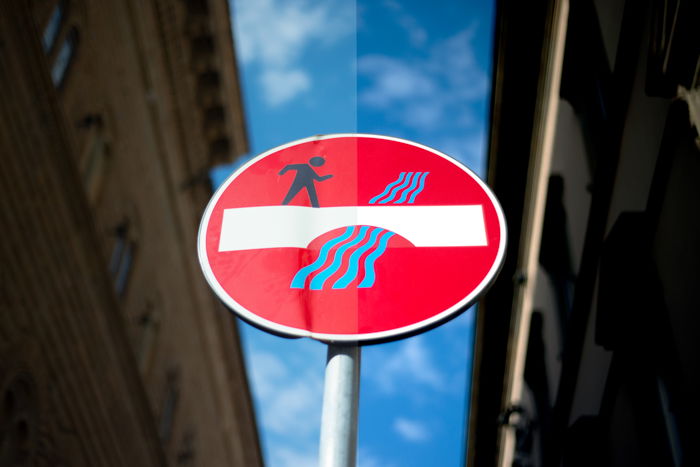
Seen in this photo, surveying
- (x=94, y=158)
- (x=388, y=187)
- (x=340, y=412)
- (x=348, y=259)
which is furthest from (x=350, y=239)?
(x=94, y=158)

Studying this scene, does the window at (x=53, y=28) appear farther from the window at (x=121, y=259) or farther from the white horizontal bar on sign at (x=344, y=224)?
the white horizontal bar on sign at (x=344, y=224)

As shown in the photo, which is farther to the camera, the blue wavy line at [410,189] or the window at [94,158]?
the window at [94,158]


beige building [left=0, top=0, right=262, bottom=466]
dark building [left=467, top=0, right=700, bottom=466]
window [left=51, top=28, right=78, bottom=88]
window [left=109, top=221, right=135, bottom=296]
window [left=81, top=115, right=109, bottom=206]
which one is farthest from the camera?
window [left=109, top=221, right=135, bottom=296]

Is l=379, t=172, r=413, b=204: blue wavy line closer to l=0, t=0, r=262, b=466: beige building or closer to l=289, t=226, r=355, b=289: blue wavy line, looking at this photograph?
l=289, t=226, r=355, b=289: blue wavy line

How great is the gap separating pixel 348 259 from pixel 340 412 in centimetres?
76

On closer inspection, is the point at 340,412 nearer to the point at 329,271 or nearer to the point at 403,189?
the point at 329,271

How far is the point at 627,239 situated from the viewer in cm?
A: 594

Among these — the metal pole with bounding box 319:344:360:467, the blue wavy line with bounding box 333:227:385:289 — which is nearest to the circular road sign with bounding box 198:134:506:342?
the blue wavy line with bounding box 333:227:385:289

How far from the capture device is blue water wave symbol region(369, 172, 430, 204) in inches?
113

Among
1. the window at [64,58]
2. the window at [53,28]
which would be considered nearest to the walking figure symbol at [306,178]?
the window at [64,58]

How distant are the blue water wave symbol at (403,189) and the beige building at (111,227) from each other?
686 centimetres

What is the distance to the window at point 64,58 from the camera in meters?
10.5

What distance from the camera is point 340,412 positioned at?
6.32ft

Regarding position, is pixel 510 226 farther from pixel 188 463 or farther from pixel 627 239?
pixel 188 463
